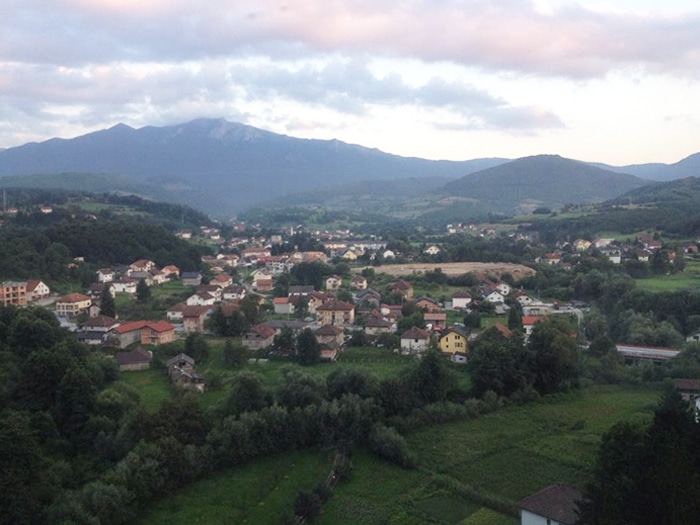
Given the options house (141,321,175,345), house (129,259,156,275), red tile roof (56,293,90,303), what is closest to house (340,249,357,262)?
house (129,259,156,275)

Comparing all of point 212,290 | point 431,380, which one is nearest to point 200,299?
point 212,290

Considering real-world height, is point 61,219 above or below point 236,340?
above

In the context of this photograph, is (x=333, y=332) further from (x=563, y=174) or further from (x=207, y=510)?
(x=563, y=174)

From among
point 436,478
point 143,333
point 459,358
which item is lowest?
point 436,478

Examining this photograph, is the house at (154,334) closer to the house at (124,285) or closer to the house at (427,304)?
the house at (427,304)

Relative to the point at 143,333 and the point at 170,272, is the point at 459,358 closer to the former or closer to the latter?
the point at 143,333

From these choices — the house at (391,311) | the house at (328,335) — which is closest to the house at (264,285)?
the house at (391,311)

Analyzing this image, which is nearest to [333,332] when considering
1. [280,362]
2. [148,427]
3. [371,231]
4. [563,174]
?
[280,362]
